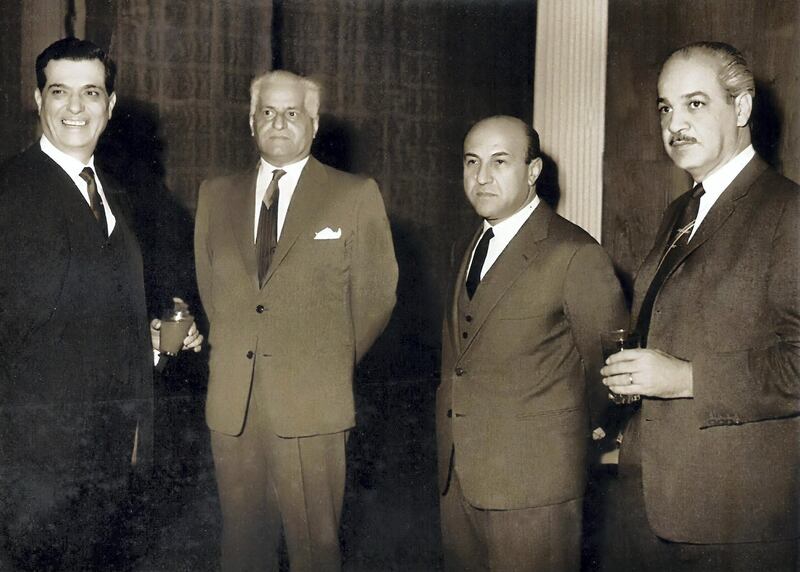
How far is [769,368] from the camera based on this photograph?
1.77 meters

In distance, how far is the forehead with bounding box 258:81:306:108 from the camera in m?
2.54

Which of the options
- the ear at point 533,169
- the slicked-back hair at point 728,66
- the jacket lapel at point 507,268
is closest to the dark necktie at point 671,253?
the slicked-back hair at point 728,66

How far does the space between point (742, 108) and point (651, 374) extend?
0.63 meters

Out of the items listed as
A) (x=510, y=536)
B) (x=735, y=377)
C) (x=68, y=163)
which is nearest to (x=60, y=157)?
(x=68, y=163)

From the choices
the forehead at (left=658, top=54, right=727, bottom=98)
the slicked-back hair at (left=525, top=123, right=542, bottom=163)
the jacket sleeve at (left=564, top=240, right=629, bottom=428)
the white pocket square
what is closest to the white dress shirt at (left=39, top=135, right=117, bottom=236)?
the white pocket square

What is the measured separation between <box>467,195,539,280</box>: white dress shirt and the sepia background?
2.73ft

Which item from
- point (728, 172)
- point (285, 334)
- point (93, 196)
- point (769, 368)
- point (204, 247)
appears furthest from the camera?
point (204, 247)

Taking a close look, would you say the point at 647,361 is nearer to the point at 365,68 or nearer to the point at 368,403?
the point at 368,403

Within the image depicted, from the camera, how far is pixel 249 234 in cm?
255

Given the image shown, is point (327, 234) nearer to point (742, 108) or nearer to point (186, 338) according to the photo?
point (186, 338)

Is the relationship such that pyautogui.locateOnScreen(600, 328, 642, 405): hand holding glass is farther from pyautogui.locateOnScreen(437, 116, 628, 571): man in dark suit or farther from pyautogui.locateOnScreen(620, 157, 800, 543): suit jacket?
pyautogui.locateOnScreen(437, 116, 628, 571): man in dark suit

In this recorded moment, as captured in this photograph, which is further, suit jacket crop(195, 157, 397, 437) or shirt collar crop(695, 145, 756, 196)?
suit jacket crop(195, 157, 397, 437)

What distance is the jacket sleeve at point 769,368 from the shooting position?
5.69ft

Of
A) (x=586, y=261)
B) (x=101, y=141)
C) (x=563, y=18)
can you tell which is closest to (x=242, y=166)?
(x=101, y=141)
